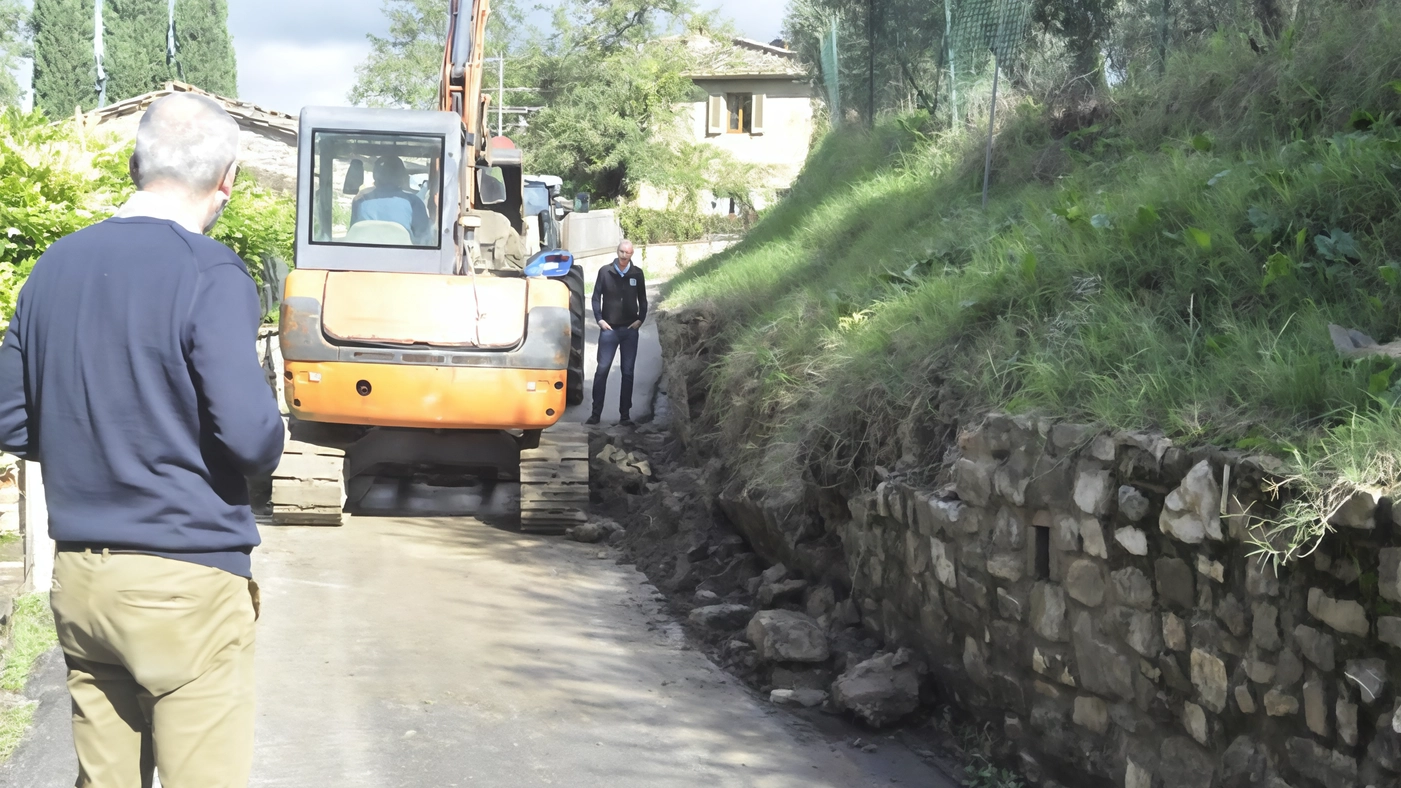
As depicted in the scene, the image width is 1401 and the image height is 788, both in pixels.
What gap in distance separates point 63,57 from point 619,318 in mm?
36785

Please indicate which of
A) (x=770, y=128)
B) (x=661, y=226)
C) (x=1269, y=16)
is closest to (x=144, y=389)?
(x=1269, y=16)

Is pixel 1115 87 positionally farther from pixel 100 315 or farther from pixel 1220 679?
pixel 100 315

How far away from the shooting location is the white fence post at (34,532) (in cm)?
612

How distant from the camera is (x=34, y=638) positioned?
566cm

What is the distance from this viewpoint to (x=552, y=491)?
30.7 ft

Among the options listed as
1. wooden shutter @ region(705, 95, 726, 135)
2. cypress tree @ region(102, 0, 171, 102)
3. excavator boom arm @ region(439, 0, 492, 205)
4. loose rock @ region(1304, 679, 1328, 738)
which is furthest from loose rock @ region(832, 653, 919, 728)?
cypress tree @ region(102, 0, 171, 102)

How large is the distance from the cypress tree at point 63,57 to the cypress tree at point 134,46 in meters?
1.00

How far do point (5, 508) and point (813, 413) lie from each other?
421 centimetres

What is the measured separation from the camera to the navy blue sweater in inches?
104

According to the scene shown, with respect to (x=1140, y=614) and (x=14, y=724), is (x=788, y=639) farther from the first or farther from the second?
(x=14, y=724)

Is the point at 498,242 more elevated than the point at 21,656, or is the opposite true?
the point at 498,242

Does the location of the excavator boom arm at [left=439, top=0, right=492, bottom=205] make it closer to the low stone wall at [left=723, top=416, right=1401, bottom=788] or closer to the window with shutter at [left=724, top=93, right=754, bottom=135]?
the low stone wall at [left=723, top=416, right=1401, bottom=788]

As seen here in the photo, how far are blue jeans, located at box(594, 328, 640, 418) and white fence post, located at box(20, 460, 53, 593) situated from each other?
23.4 feet

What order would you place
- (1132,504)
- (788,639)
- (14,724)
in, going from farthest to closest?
(788,639)
(14,724)
(1132,504)
